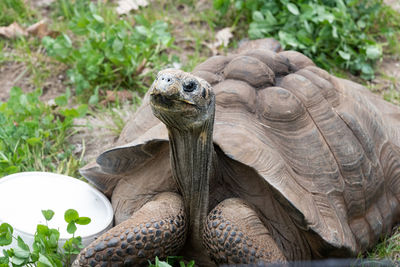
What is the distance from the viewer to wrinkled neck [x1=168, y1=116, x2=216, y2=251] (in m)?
2.47

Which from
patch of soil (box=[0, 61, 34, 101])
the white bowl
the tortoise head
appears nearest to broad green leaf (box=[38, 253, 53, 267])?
A: the white bowl

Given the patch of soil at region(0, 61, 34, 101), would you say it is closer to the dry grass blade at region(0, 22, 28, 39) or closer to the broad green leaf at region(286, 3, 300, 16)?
the dry grass blade at region(0, 22, 28, 39)

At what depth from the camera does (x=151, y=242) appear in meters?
2.59

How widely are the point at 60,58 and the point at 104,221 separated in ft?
6.46

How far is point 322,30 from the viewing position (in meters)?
4.61

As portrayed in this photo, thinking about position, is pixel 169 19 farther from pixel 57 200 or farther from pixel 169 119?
pixel 169 119

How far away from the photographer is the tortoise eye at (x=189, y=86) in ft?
7.55

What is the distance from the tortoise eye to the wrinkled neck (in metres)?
0.17

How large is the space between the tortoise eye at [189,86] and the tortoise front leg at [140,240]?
2.16ft

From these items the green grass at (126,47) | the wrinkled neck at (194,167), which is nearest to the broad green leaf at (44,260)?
the wrinkled neck at (194,167)

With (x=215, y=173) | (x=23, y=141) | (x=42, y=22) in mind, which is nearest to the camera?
(x=215, y=173)

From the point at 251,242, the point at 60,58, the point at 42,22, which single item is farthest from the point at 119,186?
the point at 42,22

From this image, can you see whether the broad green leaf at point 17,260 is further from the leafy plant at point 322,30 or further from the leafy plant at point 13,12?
the leafy plant at point 13,12

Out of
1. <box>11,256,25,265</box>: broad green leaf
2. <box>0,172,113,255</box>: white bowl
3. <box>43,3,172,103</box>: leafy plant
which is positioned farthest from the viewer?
<box>43,3,172,103</box>: leafy plant
